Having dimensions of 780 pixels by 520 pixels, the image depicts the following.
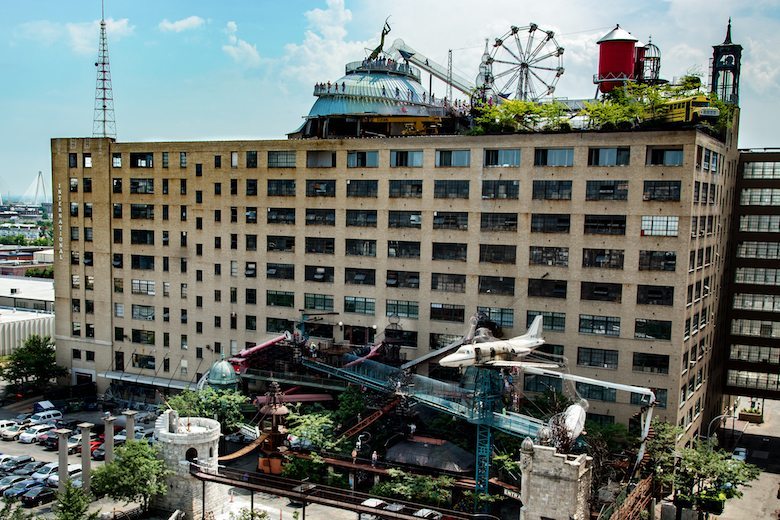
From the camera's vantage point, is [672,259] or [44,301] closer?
[672,259]

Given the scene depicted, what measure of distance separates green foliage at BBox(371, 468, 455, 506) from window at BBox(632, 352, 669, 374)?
22.4 metres

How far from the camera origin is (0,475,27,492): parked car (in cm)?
6869

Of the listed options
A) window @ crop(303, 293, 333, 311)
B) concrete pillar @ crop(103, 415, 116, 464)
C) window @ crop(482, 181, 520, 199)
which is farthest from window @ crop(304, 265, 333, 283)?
concrete pillar @ crop(103, 415, 116, 464)

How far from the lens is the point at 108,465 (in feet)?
202

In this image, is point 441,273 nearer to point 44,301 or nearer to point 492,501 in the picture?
point 492,501

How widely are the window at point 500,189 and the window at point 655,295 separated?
15.2m

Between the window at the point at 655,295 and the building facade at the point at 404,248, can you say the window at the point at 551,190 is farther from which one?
the window at the point at 655,295

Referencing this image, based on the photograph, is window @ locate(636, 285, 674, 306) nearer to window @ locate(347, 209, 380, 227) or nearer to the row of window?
the row of window

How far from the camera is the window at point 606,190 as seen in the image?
7306cm

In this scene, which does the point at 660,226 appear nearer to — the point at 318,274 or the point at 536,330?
the point at 536,330

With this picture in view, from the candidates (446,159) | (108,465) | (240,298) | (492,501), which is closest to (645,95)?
(446,159)

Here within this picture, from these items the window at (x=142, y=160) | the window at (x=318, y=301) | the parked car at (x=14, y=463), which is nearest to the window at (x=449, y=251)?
the window at (x=318, y=301)

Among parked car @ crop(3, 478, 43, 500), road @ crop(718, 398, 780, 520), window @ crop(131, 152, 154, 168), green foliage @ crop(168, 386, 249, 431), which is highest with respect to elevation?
window @ crop(131, 152, 154, 168)

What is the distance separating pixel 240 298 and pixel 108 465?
3174 cm
